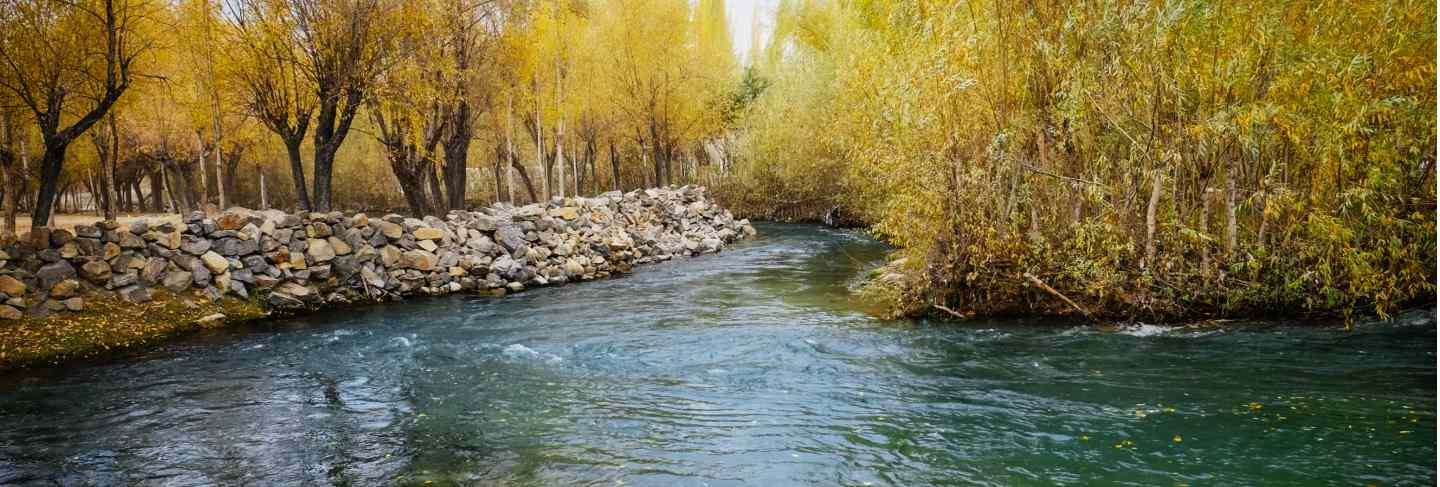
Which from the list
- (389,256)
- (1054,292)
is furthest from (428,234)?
(1054,292)

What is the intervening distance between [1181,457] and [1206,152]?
17.3 ft

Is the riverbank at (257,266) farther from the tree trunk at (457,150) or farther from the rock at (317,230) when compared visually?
the tree trunk at (457,150)

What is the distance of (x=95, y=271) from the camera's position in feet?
39.9

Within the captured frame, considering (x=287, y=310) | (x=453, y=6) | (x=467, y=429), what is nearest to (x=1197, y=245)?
(x=467, y=429)

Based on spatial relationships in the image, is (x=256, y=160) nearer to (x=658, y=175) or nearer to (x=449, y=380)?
(x=658, y=175)

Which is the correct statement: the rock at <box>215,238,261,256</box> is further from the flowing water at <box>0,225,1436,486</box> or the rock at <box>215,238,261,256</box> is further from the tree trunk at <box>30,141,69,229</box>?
the tree trunk at <box>30,141,69,229</box>

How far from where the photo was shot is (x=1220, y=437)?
669cm

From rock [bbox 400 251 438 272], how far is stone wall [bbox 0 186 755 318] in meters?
0.02

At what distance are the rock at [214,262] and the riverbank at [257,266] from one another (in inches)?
0.6

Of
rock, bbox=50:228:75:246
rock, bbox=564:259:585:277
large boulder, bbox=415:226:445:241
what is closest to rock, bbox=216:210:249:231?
rock, bbox=50:228:75:246

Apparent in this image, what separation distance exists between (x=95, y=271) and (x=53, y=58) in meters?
4.54

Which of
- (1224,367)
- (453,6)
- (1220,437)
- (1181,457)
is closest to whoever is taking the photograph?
(1181,457)

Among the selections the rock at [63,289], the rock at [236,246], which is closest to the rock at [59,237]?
the rock at [63,289]

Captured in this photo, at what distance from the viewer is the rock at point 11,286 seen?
36.2 feet
